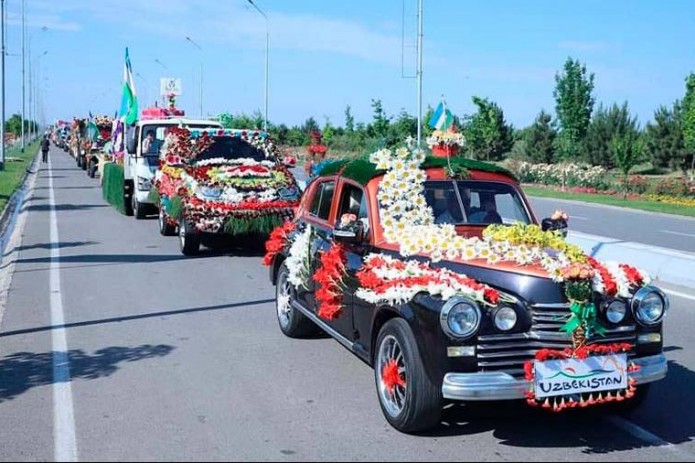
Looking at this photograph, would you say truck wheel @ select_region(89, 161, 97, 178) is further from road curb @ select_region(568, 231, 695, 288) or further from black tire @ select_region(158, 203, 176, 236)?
road curb @ select_region(568, 231, 695, 288)

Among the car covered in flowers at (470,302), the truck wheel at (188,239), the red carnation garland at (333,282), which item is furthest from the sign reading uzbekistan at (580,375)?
the truck wheel at (188,239)

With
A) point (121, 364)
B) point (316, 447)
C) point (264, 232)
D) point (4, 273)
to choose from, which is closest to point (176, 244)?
point (264, 232)

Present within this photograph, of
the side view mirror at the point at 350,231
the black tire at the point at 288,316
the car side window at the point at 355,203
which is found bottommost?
the black tire at the point at 288,316

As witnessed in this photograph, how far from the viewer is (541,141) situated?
5866 centimetres

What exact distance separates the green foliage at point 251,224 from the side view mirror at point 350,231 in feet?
24.3

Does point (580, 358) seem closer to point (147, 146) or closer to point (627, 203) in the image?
point (147, 146)

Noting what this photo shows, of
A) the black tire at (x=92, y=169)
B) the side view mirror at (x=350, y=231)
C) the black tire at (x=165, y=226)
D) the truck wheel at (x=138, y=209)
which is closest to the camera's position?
the side view mirror at (x=350, y=231)

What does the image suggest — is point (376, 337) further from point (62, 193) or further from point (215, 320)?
point (62, 193)

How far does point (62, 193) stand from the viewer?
28906 millimetres

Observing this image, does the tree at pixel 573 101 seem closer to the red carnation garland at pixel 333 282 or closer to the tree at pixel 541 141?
the tree at pixel 541 141

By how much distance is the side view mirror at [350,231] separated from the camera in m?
6.36

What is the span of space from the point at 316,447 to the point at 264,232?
896 cm

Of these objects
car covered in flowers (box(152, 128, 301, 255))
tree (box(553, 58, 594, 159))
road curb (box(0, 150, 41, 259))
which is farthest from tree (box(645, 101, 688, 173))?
car covered in flowers (box(152, 128, 301, 255))

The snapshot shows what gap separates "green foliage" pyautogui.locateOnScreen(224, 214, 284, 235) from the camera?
45.2ft
